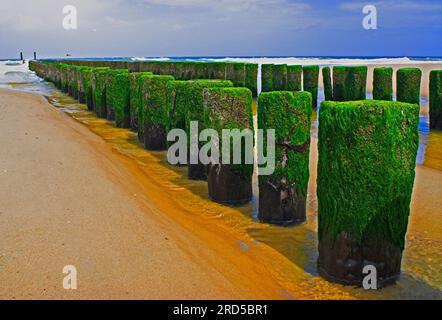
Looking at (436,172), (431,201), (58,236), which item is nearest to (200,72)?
(436,172)

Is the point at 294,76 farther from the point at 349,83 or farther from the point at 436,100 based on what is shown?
the point at 436,100

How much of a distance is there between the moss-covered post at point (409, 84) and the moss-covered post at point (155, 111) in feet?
22.2

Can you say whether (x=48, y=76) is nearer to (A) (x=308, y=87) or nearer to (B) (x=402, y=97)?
(A) (x=308, y=87)

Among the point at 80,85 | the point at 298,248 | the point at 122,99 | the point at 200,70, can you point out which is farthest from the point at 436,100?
the point at 80,85

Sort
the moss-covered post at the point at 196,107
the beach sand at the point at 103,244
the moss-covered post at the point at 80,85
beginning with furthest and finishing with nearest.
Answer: the moss-covered post at the point at 80,85 < the moss-covered post at the point at 196,107 < the beach sand at the point at 103,244

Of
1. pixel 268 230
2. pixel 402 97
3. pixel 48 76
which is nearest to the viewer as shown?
pixel 268 230

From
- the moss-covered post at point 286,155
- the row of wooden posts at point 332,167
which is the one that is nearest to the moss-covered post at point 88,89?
the row of wooden posts at point 332,167

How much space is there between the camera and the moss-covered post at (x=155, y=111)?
9.08 metres

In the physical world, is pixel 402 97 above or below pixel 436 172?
above

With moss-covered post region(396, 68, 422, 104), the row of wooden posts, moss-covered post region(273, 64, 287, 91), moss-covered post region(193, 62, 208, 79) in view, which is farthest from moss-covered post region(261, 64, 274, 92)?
the row of wooden posts

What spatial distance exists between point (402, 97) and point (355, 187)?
10.0 metres

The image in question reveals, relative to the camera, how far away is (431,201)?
6332 millimetres

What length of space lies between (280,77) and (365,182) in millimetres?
15927

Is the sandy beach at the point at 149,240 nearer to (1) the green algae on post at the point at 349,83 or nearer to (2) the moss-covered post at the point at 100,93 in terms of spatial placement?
(2) the moss-covered post at the point at 100,93
